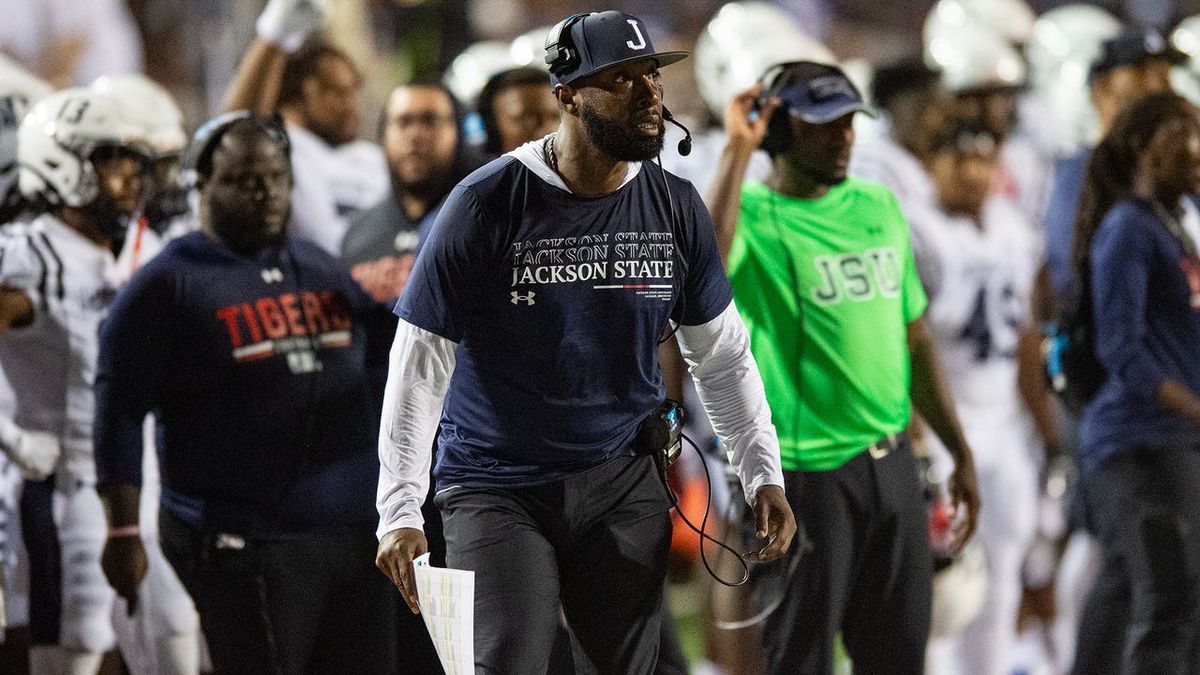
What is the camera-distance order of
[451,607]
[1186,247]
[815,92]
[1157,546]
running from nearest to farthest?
1. [451,607]
2. [815,92]
3. [1157,546]
4. [1186,247]

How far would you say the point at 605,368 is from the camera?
15.4 ft

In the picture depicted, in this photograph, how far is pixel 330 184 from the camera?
7844 mm

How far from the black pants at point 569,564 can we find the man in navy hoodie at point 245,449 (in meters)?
0.98

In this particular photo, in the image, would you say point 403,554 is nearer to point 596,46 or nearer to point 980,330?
point 596,46

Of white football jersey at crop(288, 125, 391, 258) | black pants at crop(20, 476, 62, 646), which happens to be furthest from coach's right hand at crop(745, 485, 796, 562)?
white football jersey at crop(288, 125, 391, 258)

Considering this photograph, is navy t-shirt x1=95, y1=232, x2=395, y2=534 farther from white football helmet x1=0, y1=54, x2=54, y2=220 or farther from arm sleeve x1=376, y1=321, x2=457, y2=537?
white football helmet x1=0, y1=54, x2=54, y2=220

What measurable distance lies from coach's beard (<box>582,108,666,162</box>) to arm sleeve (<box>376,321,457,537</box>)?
59 centimetres

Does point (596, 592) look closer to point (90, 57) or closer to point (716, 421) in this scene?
point (716, 421)

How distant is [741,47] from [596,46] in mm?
4447

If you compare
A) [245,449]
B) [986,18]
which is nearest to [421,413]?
[245,449]

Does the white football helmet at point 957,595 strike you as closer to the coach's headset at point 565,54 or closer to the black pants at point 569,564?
the black pants at point 569,564

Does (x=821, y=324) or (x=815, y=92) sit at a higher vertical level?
(x=815, y=92)

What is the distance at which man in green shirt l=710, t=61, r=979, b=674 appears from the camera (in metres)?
5.68

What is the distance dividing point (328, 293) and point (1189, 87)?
16.3 ft
